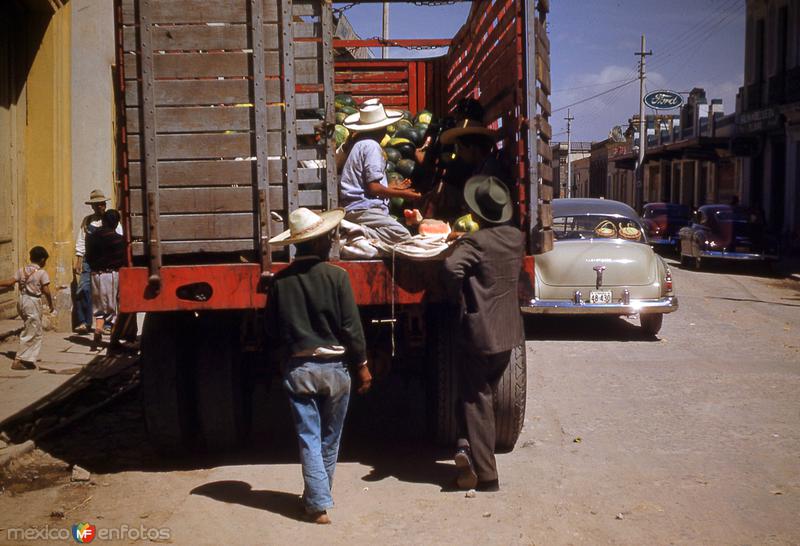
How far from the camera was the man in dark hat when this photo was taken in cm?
548

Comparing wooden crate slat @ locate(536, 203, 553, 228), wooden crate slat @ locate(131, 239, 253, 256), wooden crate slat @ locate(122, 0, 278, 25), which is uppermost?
wooden crate slat @ locate(122, 0, 278, 25)

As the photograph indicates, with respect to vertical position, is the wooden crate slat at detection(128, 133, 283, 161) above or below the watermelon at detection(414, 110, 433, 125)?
below

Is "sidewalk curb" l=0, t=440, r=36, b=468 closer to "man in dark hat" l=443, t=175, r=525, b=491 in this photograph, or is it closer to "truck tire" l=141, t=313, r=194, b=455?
"truck tire" l=141, t=313, r=194, b=455

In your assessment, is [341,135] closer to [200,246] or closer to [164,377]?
[200,246]

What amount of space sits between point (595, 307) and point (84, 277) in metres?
6.61

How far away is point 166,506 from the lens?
5273mm

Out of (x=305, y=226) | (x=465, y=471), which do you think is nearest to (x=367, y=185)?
(x=305, y=226)

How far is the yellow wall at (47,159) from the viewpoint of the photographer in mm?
12328

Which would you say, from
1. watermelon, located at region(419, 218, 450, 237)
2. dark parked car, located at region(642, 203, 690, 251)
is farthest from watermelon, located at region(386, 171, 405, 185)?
dark parked car, located at region(642, 203, 690, 251)

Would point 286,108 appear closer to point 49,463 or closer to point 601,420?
point 49,463

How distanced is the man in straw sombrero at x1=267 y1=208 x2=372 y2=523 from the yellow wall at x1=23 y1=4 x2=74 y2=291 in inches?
328

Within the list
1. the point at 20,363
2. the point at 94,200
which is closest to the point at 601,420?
the point at 20,363

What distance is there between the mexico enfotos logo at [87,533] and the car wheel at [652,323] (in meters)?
8.38

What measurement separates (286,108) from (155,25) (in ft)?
3.05
